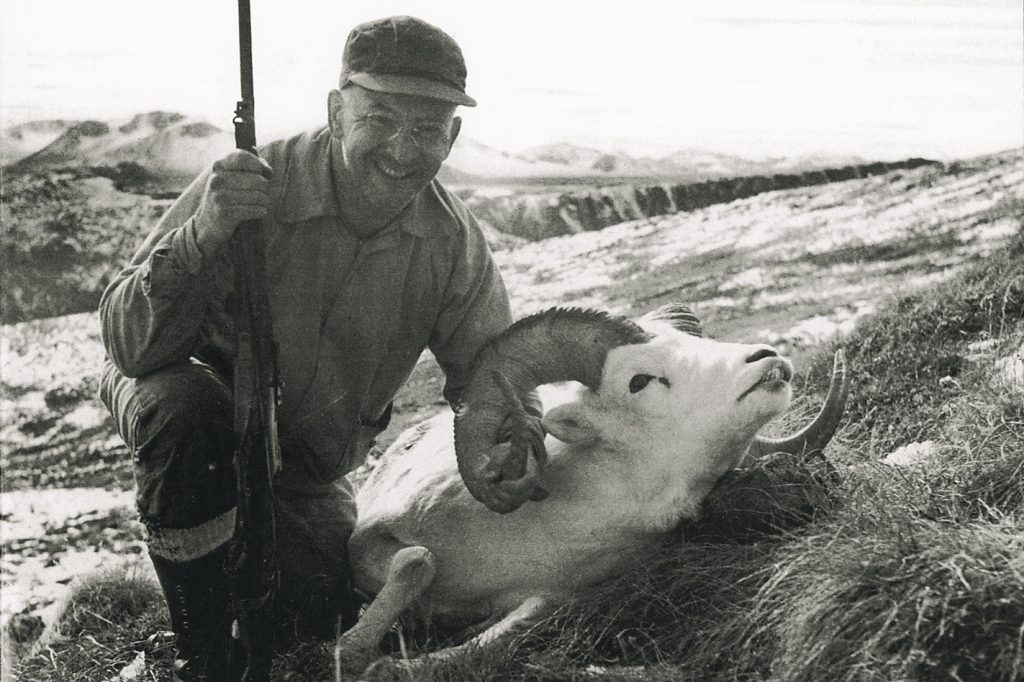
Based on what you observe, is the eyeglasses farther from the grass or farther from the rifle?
the grass

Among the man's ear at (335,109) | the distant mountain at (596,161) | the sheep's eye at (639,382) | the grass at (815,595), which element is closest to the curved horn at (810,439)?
the grass at (815,595)

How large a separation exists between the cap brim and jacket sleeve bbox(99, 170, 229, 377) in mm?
645

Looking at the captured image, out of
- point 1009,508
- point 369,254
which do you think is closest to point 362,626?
point 369,254

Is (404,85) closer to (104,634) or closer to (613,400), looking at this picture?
(613,400)

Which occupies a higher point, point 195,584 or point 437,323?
point 437,323

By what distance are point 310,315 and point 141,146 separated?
13.0 ft

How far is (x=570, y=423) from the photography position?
379cm

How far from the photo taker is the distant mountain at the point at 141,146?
7.00m

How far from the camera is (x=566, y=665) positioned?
136 inches

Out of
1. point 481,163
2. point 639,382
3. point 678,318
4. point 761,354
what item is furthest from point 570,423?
point 481,163

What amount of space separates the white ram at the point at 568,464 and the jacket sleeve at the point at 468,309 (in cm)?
32

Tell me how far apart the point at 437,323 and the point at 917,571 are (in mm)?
1903

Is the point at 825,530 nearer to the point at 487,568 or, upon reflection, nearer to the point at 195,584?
the point at 487,568

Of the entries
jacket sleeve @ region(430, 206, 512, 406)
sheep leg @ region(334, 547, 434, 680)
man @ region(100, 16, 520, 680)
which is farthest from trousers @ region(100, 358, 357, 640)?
jacket sleeve @ region(430, 206, 512, 406)
